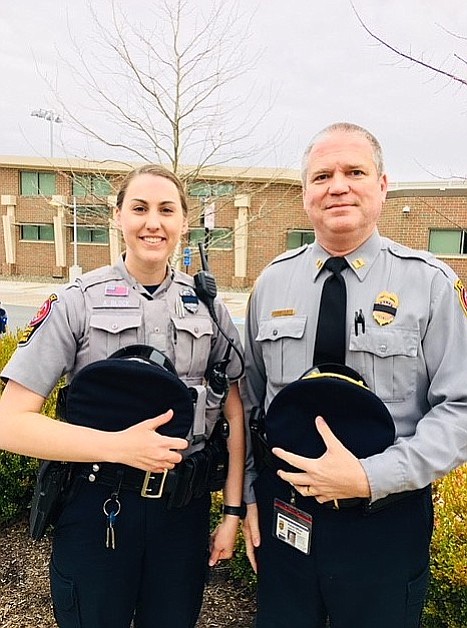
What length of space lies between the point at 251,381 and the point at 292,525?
57 cm

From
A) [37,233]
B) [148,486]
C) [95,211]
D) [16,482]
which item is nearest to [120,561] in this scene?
[148,486]

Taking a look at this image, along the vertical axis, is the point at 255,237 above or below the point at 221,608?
above

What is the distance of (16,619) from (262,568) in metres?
1.63

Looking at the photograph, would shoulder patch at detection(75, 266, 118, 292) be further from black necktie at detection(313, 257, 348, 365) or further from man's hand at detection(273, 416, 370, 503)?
man's hand at detection(273, 416, 370, 503)

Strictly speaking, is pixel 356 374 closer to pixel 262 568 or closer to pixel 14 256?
pixel 262 568

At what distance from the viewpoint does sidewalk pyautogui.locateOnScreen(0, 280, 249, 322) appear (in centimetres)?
1992

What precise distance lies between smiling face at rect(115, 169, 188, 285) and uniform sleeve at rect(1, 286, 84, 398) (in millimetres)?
258

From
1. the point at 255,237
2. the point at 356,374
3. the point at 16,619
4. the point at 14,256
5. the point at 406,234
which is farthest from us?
the point at 14,256

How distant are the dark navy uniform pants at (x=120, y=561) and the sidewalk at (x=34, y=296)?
14.2 metres

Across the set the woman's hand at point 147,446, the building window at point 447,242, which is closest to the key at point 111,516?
the woman's hand at point 147,446

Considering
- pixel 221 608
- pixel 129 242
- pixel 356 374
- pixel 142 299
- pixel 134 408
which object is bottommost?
pixel 221 608

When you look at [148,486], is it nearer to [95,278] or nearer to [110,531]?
[110,531]

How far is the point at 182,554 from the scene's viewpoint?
1.89m

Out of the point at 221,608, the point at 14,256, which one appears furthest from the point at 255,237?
the point at 221,608
